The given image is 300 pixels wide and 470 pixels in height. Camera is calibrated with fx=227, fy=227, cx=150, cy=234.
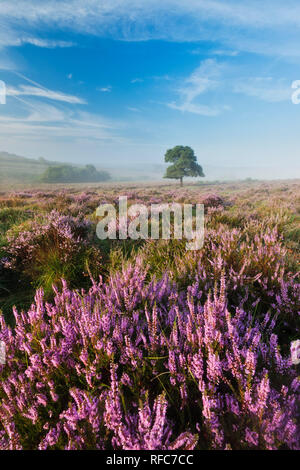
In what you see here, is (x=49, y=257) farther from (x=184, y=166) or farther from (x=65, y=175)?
(x=65, y=175)

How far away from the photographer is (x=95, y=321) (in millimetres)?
1756

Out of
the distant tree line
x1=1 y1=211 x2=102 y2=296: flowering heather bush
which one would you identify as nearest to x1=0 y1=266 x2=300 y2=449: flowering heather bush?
x1=1 y1=211 x2=102 y2=296: flowering heather bush

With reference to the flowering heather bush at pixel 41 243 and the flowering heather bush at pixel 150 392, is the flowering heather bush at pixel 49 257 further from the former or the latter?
the flowering heather bush at pixel 150 392

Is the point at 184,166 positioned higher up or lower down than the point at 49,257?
higher up

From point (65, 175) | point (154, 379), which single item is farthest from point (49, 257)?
point (65, 175)

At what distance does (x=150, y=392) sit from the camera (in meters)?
1.54

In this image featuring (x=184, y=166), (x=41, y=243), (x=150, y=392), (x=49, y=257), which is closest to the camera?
(x=150, y=392)

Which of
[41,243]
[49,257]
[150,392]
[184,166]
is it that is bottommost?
[150,392]

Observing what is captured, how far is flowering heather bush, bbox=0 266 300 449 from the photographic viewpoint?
3.84 ft

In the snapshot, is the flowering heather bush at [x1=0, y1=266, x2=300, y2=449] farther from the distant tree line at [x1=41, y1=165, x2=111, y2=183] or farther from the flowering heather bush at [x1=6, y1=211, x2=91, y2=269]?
the distant tree line at [x1=41, y1=165, x2=111, y2=183]

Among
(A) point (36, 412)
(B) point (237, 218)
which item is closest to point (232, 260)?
(A) point (36, 412)

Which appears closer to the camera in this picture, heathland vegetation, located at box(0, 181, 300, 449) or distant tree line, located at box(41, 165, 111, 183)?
heathland vegetation, located at box(0, 181, 300, 449)
